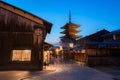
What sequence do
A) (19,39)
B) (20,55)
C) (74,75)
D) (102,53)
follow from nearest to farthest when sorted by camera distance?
(74,75)
(20,55)
(19,39)
(102,53)

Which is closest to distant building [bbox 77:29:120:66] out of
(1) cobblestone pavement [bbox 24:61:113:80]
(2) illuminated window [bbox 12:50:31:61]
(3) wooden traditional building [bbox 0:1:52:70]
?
(1) cobblestone pavement [bbox 24:61:113:80]

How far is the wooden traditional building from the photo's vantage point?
1775 cm

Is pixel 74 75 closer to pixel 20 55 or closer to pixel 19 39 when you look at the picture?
pixel 20 55

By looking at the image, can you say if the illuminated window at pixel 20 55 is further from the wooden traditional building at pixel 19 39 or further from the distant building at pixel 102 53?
the distant building at pixel 102 53

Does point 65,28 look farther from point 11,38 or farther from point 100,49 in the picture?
point 11,38

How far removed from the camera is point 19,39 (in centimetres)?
1811

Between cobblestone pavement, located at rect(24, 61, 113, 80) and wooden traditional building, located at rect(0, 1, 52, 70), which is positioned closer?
cobblestone pavement, located at rect(24, 61, 113, 80)

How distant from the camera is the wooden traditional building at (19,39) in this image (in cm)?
1775

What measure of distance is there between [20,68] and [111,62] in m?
14.1

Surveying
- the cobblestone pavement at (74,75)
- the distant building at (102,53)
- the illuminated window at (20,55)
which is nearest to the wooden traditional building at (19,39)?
the illuminated window at (20,55)

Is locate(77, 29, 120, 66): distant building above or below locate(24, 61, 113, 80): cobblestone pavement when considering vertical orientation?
above

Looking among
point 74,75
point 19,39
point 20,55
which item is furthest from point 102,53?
point 19,39

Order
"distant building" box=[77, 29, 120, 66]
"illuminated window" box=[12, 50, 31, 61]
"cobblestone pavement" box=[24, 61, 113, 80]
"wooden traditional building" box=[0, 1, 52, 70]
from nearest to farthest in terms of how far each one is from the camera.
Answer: "cobblestone pavement" box=[24, 61, 113, 80] < "wooden traditional building" box=[0, 1, 52, 70] < "illuminated window" box=[12, 50, 31, 61] < "distant building" box=[77, 29, 120, 66]

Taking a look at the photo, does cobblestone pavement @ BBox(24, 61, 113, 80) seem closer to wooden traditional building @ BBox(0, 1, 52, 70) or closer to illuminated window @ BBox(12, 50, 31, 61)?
wooden traditional building @ BBox(0, 1, 52, 70)
